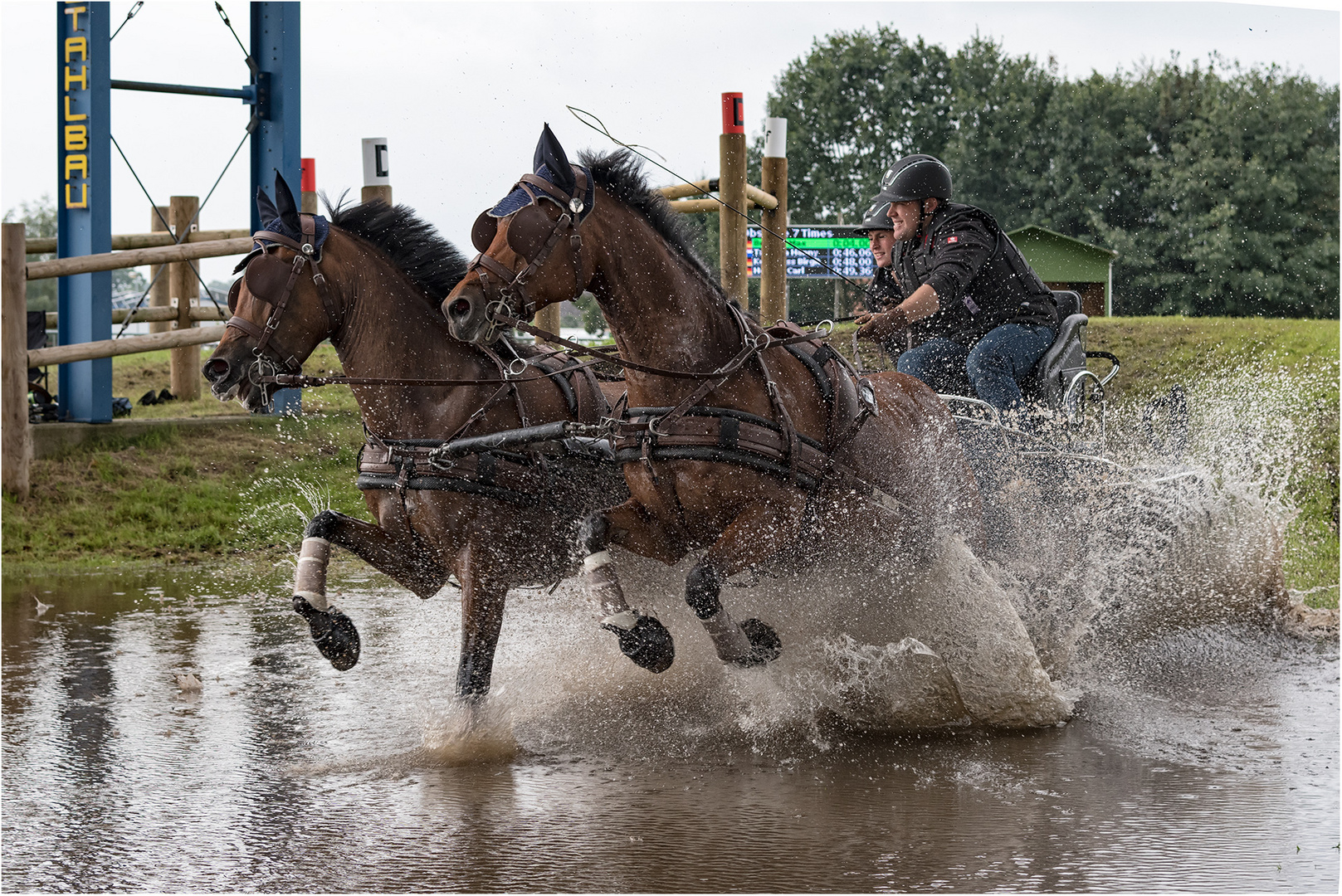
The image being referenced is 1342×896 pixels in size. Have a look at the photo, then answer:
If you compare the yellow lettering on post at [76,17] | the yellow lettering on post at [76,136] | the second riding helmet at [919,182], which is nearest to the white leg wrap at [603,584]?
the second riding helmet at [919,182]

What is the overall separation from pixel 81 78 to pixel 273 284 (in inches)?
311

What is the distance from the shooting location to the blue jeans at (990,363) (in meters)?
6.16

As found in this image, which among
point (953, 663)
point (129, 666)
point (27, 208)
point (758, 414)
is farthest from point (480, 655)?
point (27, 208)

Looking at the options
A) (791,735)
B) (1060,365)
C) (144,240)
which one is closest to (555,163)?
(791,735)

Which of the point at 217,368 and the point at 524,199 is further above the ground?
the point at 524,199

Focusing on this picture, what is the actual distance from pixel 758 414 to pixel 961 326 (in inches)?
72.4

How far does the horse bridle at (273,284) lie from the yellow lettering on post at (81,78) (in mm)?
7620

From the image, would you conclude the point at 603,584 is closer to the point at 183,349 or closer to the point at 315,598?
the point at 315,598

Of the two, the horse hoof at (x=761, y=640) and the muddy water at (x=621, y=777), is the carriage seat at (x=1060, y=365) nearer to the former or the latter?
the muddy water at (x=621, y=777)

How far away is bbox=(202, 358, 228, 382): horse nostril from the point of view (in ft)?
16.5

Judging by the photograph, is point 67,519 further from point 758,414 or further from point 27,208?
point 27,208

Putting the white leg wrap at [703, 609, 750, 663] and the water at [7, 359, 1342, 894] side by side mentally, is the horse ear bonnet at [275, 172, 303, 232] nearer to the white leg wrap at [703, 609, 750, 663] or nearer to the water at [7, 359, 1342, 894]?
the water at [7, 359, 1342, 894]

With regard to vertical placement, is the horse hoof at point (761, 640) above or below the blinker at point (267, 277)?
below

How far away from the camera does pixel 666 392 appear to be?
4820mm
